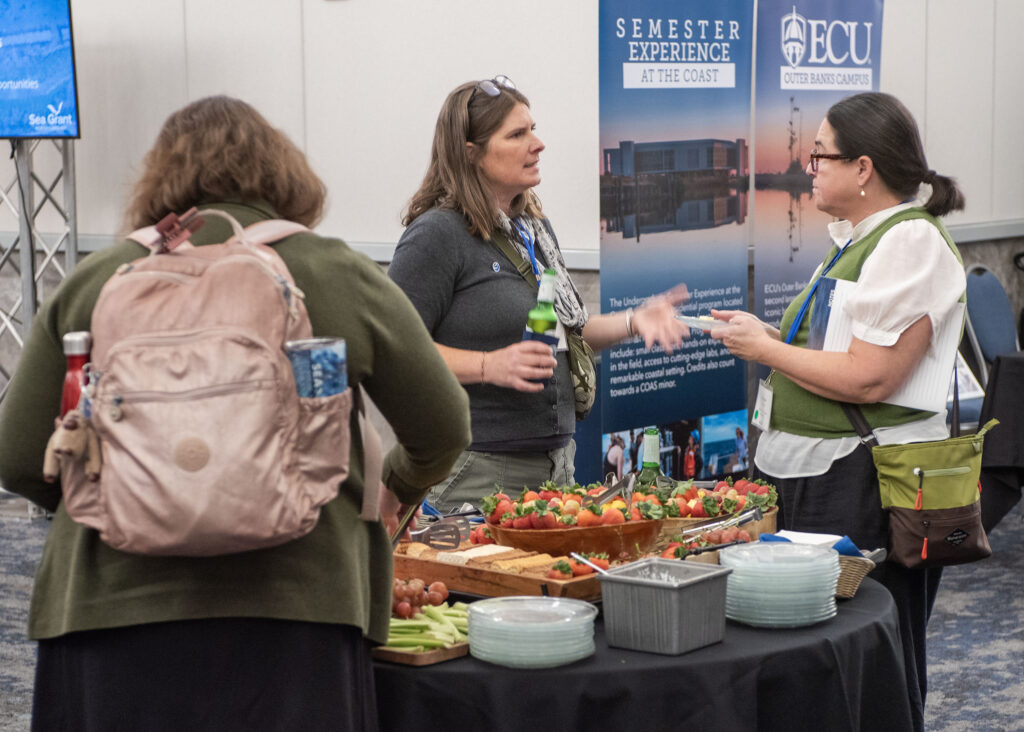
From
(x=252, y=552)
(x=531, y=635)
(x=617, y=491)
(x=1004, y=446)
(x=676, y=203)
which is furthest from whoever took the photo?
(x=1004, y=446)

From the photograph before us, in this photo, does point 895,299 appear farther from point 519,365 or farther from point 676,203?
point 676,203

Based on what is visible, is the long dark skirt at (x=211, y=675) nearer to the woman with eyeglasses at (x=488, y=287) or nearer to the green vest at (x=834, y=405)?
the woman with eyeglasses at (x=488, y=287)

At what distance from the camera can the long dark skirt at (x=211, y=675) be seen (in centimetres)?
164

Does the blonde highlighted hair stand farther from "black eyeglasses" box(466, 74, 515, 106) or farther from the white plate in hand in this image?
the white plate in hand

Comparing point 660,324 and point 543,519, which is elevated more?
point 660,324

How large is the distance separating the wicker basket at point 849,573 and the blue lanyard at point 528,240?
1.05m

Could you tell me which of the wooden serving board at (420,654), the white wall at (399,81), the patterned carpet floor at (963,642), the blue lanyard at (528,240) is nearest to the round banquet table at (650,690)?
the wooden serving board at (420,654)

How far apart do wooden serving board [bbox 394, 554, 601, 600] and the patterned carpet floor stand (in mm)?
1992

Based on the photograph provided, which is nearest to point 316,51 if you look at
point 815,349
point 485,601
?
point 815,349

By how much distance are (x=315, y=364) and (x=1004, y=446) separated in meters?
4.28

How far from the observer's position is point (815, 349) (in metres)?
2.89

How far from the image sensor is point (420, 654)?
188 centimetres

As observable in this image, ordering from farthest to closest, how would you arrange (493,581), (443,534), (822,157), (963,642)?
(963,642) → (822,157) → (443,534) → (493,581)

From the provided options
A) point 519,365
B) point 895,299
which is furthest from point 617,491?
point 895,299
